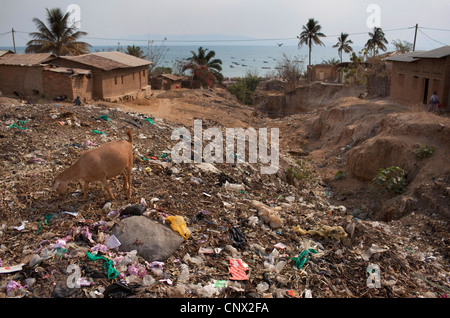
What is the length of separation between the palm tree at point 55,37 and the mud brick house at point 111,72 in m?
6.91

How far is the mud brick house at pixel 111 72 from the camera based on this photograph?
765 inches

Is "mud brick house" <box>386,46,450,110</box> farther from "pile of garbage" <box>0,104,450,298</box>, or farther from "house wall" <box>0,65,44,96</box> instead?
"house wall" <box>0,65,44,96</box>

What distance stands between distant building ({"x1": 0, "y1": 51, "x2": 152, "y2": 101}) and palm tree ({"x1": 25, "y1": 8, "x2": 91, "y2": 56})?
7.31 meters

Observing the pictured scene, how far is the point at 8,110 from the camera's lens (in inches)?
456

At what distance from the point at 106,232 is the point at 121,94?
55.9 ft

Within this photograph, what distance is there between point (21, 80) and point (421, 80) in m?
19.3

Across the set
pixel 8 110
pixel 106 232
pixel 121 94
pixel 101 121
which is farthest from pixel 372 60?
pixel 106 232

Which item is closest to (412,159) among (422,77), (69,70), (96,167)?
(422,77)

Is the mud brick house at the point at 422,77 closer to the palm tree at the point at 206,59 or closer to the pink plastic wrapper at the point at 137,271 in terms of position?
the pink plastic wrapper at the point at 137,271

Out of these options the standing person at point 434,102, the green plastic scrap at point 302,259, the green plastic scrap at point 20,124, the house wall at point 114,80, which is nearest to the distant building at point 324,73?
the house wall at point 114,80

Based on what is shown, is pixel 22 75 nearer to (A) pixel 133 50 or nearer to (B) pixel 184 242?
(B) pixel 184 242

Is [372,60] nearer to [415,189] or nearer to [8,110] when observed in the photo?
[415,189]

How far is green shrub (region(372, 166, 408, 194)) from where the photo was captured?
11.0 meters
